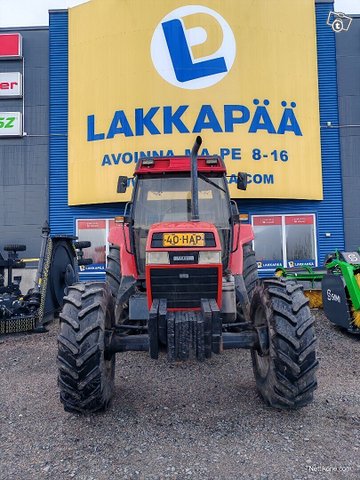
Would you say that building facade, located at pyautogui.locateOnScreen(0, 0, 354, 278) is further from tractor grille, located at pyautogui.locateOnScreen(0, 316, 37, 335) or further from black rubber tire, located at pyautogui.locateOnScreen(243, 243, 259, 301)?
black rubber tire, located at pyautogui.locateOnScreen(243, 243, 259, 301)

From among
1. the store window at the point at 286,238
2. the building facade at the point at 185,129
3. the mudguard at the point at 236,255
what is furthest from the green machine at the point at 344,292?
the building facade at the point at 185,129

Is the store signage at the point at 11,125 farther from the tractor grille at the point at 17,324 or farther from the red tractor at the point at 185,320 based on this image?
the red tractor at the point at 185,320

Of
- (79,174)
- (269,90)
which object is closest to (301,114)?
(269,90)

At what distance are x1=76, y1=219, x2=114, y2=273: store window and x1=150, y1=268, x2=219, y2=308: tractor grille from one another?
9292 mm

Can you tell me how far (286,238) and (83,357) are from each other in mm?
10296

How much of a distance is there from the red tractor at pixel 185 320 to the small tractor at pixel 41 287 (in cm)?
330

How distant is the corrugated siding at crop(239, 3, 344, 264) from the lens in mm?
12914

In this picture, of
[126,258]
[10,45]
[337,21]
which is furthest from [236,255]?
[10,45]

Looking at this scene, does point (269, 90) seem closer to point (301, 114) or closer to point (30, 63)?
point (301, 114)

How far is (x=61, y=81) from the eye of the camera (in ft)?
43.7

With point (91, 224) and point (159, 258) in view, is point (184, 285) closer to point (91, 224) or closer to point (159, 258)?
point (159, 258)

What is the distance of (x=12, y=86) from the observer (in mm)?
13234

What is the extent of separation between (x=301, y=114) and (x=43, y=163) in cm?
820

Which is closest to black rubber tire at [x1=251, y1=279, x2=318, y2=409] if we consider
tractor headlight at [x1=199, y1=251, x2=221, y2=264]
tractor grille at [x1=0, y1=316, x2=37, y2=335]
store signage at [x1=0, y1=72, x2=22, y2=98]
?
tractor headlight at [x1=199, y1=251, x2=221, y2=264]
